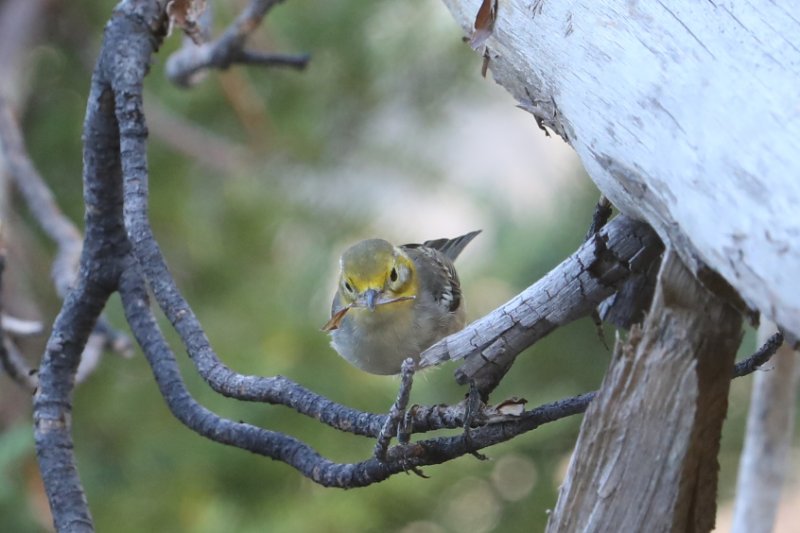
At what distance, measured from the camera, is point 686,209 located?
0.43m

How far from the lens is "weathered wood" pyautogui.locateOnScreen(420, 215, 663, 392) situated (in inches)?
20.7

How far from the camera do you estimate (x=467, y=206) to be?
2426 millimetres

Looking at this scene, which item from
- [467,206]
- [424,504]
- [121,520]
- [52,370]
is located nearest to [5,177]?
[121,520]

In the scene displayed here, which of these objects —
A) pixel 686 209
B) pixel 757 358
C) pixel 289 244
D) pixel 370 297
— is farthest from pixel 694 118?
pixel 289 244

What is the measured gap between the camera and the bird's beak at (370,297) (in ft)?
3.38

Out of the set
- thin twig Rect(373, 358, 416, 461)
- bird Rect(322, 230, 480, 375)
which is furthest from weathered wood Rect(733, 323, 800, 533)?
thin twig Rect(373, 358, 416, 461)

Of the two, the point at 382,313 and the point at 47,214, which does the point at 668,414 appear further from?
the point at 47,214

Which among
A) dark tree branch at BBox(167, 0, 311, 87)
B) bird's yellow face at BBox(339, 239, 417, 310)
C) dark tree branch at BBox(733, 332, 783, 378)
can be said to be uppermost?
dark tree branch at BBox(167, 0, 311, 87)

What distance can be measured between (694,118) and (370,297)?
64cm

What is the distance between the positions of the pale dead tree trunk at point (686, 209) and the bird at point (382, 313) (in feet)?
1.82

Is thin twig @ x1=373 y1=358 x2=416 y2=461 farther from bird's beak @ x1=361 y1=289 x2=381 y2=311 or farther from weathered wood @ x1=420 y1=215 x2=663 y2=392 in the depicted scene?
bird's beak @ x1=361 y1=289 x2=381 y2=311

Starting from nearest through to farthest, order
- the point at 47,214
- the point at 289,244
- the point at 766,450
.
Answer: the point at 766,450 < the point at 47,214 < the point at 289,244

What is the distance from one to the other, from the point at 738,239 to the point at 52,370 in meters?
→ 0.54

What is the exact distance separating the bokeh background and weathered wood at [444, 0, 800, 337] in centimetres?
116
